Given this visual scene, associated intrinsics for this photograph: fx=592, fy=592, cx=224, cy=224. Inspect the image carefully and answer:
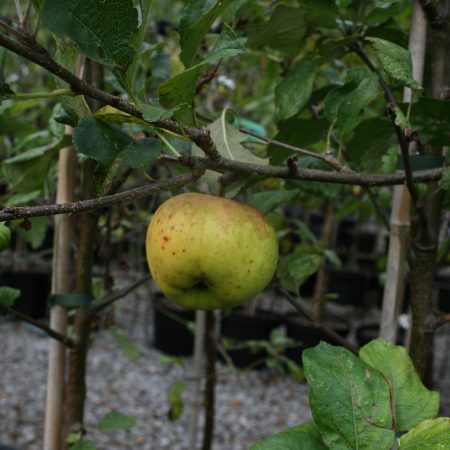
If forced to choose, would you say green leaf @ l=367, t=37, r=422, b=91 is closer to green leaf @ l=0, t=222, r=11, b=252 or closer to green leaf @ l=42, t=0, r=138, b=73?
green leaf @ l=42, t=0, r=138, b=73

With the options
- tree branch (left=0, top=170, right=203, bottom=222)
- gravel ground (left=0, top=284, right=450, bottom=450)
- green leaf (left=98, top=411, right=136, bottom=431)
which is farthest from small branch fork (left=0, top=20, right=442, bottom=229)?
gravel ground (left=0, top=284, right=450, bottom=450)

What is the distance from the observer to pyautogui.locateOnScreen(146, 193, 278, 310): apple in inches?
25.2

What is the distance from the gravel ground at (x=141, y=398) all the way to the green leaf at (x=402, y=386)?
155 cm

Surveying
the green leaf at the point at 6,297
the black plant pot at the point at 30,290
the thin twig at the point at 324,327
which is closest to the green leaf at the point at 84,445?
the green leaf at the point at 6,297

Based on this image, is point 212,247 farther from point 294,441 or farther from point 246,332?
point 246,332

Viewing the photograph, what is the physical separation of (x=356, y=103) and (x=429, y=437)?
0.44 metres

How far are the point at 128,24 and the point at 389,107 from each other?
0.28 m

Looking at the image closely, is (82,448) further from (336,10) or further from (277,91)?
(336,10)

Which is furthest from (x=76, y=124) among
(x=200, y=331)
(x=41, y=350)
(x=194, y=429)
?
(x=41, y=350)

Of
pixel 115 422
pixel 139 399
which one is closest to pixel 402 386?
pixel 115 422

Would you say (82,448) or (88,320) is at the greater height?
(88,320)

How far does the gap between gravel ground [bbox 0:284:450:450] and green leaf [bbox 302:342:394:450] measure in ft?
5.28

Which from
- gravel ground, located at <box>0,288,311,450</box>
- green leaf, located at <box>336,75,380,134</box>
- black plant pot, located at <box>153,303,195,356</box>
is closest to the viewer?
green leaf, located at <box>336,75,380,134</box>

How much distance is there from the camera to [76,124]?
66 centimetres
